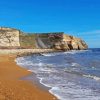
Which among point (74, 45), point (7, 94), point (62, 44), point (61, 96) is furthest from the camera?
point (74, 45)

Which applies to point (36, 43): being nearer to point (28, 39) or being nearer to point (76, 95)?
point (28, 39)

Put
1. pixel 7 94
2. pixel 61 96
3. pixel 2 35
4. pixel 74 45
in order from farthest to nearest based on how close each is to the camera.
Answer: pixel 74 45 < pixel 2 35 < pixel 61 96 < pixel 7 94

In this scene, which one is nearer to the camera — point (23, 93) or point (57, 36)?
point (23, 93)

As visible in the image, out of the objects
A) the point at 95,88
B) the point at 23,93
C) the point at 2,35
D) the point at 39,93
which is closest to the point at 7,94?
the point at 23,93

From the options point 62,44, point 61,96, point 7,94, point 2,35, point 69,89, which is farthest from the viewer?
point 62,44

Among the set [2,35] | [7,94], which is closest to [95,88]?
[7,94]

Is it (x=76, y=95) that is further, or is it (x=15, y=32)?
(x=15, y=32)

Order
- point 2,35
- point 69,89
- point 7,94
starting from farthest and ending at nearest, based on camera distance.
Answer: point 2,35, point 69,89, point 7,94

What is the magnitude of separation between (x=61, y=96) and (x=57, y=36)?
122 meters

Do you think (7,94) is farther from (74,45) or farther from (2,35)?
(74,45)

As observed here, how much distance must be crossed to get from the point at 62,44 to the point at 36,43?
599 inches

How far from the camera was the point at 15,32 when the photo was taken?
11175 centimetres

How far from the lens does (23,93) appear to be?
1196 cm

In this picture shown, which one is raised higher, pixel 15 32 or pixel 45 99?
pixel 15 32
